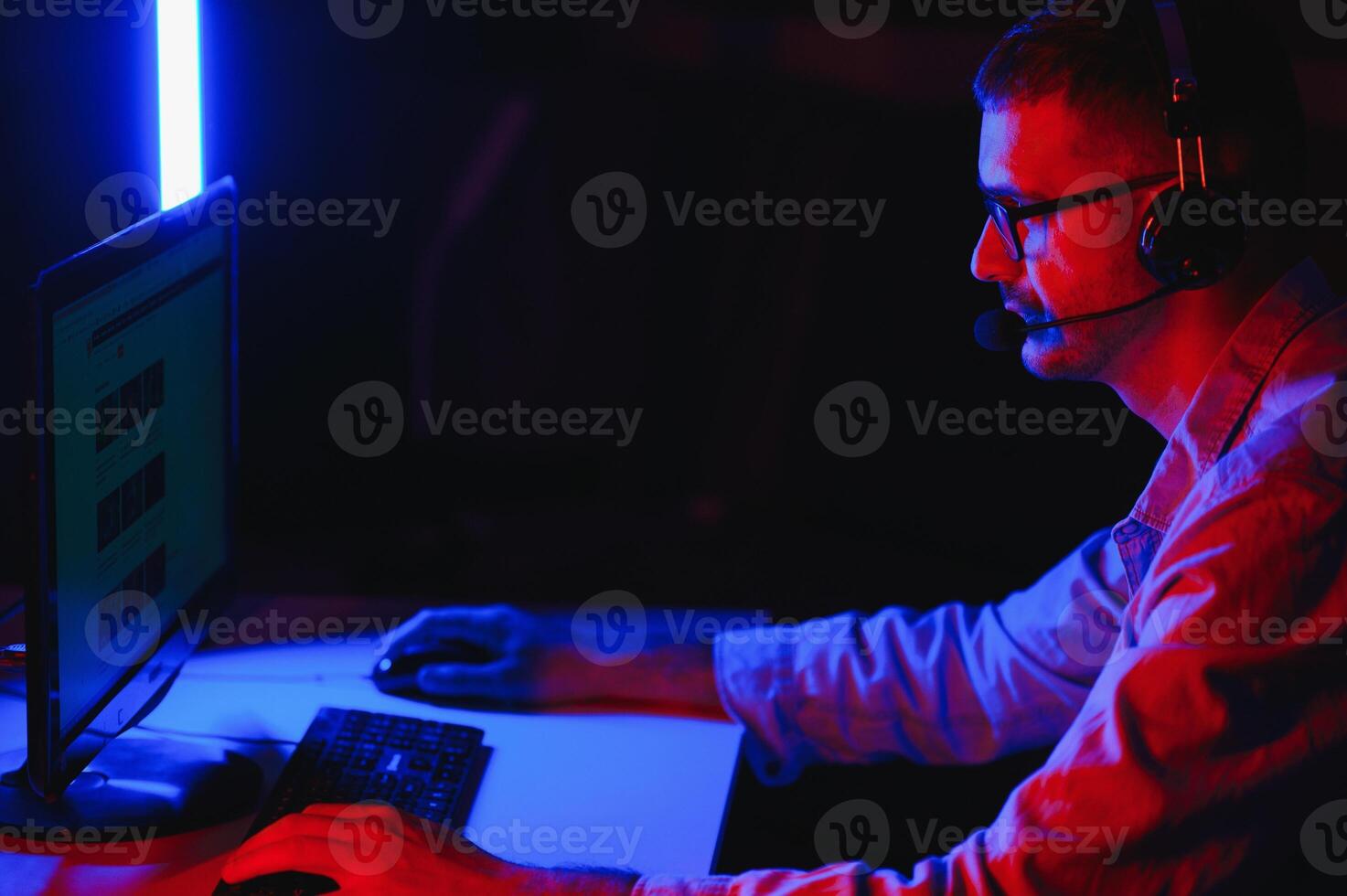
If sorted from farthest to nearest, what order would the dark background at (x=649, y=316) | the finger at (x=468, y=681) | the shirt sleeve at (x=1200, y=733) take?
the dark background at (x=649, y=316)
the finger at (x=468, y=681)
the shirt sleeve at (x=1200, y=733)

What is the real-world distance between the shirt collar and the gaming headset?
0.06 meters

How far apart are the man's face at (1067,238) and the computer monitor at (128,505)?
751 millimetres

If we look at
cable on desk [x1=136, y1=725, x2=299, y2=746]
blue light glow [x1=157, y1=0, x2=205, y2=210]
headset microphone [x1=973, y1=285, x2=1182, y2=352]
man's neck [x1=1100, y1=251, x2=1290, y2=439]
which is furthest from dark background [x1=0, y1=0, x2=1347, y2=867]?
man's neck [x1=1100, y1=251, x2=1290, y2=439]

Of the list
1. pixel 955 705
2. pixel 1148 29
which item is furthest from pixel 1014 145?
pixel 955 705

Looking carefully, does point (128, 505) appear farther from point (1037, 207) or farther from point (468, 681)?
point (1037, 207)

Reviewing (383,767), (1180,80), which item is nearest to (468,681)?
(383,767)

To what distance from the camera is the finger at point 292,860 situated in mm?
1022

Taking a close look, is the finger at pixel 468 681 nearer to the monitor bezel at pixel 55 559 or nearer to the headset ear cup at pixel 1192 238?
the monitor bezel at pixel 55 559

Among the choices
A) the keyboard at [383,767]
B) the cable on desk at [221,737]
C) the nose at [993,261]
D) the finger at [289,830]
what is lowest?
the cable on desk at [221,737]

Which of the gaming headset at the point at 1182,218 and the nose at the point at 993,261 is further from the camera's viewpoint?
the nose at the point at 993,261

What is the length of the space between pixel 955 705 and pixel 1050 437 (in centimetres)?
102

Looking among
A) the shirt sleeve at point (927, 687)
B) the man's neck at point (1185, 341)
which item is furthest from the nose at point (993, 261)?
the shirt sleeve at point (927, 687)

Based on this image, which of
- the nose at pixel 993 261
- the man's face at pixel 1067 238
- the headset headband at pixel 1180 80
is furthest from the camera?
the nose at pixel 993 261

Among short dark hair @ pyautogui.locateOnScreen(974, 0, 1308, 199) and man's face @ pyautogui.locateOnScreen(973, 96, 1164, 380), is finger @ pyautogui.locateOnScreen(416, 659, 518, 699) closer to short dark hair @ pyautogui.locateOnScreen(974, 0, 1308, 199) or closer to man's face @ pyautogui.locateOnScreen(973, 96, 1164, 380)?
man's face @ pyautogui.locateOnScreen(973, 96, 1164, 380)
